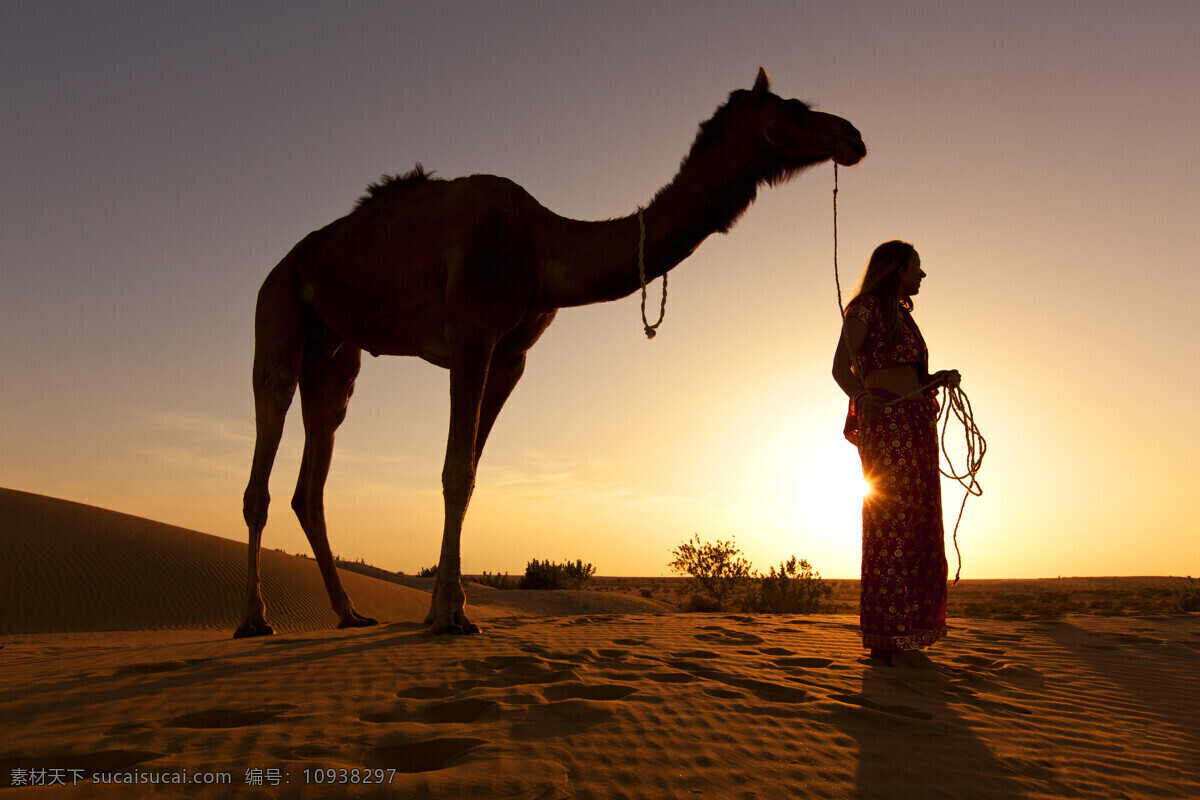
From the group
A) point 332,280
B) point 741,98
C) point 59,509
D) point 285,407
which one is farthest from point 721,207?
point 59,509

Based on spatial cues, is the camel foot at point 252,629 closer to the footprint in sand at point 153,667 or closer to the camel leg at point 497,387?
the footprint in sand at point 153,667

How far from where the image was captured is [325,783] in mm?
2576

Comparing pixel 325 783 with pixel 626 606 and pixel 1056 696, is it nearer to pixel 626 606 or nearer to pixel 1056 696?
pixel 1056 696

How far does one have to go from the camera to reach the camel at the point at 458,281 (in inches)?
228

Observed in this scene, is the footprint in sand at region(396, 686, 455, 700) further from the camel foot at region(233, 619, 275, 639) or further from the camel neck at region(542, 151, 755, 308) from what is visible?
the camel foot at region(233, 619, 275, 639)

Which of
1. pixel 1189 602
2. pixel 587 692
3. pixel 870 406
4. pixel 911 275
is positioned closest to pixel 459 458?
pixel 587 692

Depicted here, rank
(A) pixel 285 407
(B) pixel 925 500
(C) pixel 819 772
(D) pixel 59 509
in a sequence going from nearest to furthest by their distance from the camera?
(C) pixel 819 772, (B) pixel 925 500, (A) pixel 285 407, (D) pixel 59 509

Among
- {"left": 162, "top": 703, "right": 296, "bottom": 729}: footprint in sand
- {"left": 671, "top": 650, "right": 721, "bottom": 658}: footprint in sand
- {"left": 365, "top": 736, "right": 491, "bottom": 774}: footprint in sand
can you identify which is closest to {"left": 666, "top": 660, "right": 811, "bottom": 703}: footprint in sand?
{"left": 671, "top": 650, "right": 721, "bottom": 658}: footprint in sand

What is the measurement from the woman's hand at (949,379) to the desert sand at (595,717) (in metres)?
1.93

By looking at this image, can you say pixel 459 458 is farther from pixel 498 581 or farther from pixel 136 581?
pixel 498 581

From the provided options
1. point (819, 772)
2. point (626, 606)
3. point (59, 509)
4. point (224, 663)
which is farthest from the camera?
point (626, 606)

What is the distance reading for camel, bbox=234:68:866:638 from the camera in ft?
19.0

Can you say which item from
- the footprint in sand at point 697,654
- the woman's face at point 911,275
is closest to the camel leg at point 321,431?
the footprint in sand at point 697,654

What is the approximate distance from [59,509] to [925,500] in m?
14.0
